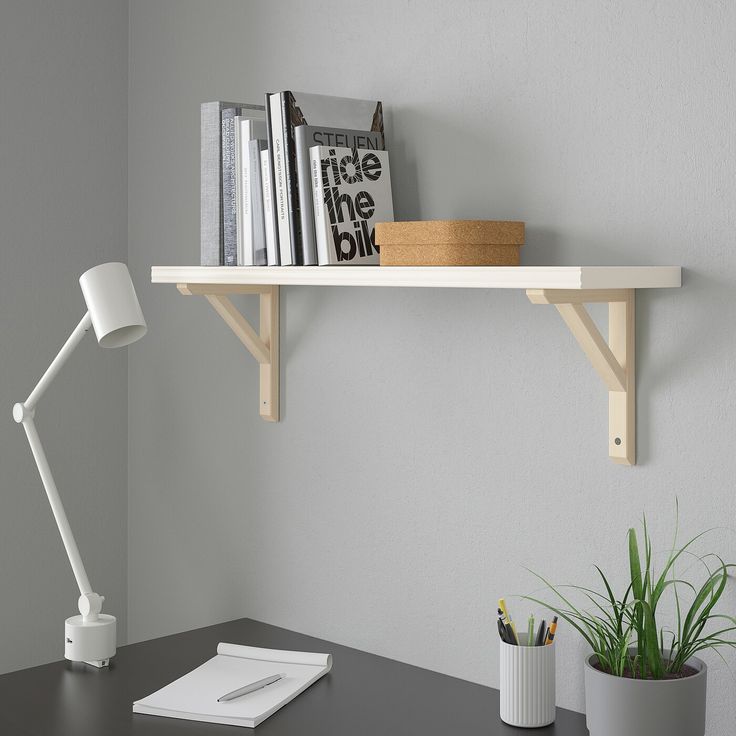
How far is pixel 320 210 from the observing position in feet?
4.81

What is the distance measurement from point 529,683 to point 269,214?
776 mm

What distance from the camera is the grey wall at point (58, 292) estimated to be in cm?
201

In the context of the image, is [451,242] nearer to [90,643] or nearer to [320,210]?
[320,210]

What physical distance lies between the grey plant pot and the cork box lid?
56cm

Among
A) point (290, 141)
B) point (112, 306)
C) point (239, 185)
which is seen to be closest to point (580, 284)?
point (290, 141)

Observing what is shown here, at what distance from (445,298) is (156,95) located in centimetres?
88

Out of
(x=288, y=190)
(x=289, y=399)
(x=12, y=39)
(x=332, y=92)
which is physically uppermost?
(x=12, y=39)

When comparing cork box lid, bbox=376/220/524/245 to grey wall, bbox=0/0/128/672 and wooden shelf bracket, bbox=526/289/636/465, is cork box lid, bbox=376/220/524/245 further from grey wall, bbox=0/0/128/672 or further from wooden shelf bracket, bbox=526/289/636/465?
grey wall, bbox=0/0/128/672

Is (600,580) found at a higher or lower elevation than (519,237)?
lower

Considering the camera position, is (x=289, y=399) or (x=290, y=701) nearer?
(x=290, y=701)

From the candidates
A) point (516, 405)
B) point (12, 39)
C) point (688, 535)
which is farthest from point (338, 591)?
point (12, 39)

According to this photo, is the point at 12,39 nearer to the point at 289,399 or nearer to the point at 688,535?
the point at 289,399

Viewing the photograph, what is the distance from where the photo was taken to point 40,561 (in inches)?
81.4

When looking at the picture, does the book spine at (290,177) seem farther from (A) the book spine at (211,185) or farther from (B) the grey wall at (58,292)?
(B) the grey wall at (58,292)
